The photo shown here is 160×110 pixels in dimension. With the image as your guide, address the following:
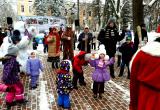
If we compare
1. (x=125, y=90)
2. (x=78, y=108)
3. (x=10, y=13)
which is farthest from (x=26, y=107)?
(x=10, y=13)

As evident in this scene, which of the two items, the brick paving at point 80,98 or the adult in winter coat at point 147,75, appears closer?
the adult in winter coat at point 147,75

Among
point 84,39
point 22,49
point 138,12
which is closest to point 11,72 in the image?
point 22,49

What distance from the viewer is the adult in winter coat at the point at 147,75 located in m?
3.42

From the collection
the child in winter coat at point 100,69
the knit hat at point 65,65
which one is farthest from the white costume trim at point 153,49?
the child in winter coat at point 100,69

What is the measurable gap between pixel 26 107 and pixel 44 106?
0.40 metres

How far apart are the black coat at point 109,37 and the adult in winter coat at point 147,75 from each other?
27.5 ft

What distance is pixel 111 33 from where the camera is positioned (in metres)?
12.0

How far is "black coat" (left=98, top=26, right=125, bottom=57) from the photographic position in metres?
12.0

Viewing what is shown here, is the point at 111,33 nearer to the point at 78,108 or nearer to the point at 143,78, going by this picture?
the point at 78,108

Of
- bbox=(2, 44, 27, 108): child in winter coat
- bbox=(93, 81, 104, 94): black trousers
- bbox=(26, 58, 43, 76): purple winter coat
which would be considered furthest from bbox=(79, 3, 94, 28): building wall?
bbox=(2, 44, 27, 108): child in winter coat

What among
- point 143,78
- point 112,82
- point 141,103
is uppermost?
point 143,78

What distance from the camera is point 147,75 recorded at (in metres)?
3.49

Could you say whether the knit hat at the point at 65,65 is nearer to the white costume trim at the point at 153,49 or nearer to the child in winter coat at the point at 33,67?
the child in winter coat at the point at 33,67

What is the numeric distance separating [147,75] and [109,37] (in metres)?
8.58
